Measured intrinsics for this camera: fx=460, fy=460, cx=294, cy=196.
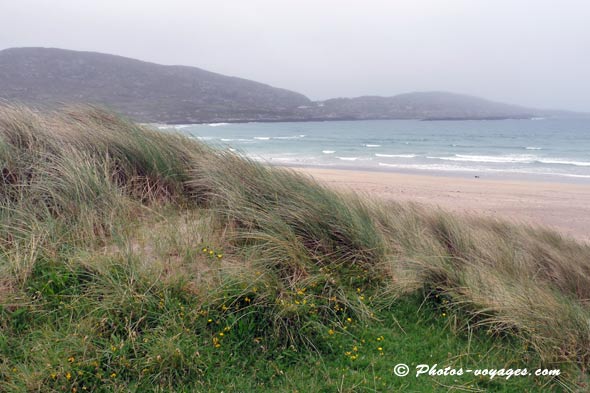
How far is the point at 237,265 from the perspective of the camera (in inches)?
145

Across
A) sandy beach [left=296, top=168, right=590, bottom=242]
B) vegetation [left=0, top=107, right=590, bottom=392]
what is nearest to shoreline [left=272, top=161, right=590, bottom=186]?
sandy beach [left=296, top=168, right=590, bottom=242]

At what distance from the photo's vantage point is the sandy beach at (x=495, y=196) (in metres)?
11.6

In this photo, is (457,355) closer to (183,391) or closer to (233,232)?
(183,391)

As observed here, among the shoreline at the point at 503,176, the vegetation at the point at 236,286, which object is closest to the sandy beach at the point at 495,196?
the shoreline at the point at 503,176

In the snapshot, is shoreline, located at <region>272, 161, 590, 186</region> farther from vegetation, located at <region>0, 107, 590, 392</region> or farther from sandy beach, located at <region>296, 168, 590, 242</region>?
vegetation, located at <region>0, 107, 590, 392</region>

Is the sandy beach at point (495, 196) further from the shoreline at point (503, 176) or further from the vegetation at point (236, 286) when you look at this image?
the vegetation at point (236, 286)

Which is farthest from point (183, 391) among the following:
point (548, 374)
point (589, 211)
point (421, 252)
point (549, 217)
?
point (589, 211)

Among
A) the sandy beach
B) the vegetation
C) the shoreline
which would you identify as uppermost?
the vegetation

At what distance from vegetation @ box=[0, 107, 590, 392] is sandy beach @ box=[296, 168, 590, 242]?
552cm

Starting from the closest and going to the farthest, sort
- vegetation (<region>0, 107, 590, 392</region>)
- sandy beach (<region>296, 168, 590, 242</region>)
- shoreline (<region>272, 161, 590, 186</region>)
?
vegetation (<region>0, 107, 590, 392</region>) → sandy beach (<region>296, 168, 590, 242</region>) → shoreline (<region>272, 161, 590, 186</region>)

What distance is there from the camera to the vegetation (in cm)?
290

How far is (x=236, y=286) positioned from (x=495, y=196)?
13.7m

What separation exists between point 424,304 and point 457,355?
2.17 ft

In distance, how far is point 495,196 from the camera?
49.7ft
